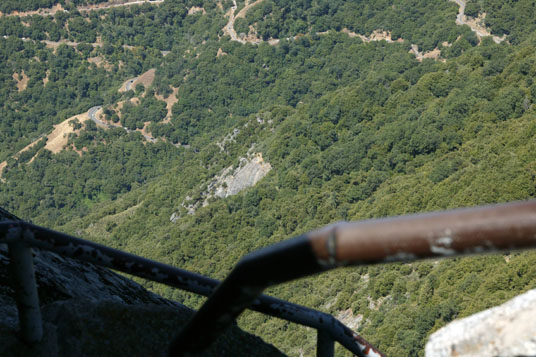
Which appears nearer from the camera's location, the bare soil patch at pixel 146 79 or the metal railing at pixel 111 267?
the metal railing at pixel 111 267

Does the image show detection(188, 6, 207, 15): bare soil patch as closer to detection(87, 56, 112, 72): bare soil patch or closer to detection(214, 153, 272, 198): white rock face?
detection(87, 56, 112, 72): bare soil patch

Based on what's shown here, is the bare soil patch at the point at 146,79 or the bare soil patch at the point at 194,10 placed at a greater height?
the bare soil patch at the point at 194,10

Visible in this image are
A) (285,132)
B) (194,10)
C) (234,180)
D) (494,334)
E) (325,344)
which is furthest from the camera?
(194,10)

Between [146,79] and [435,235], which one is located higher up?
[435,235]

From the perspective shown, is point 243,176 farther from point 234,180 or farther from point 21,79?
point 21,79

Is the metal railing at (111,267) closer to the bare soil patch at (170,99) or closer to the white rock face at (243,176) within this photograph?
the white rock face at (243,176)

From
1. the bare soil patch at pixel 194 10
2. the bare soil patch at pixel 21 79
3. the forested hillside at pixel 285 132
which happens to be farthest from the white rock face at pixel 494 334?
the bare soil patch at pixel 194 10

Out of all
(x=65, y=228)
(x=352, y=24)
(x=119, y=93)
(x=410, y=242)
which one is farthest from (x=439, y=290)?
(x=119, y=93)

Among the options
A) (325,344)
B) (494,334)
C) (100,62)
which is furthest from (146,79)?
(494,334)
